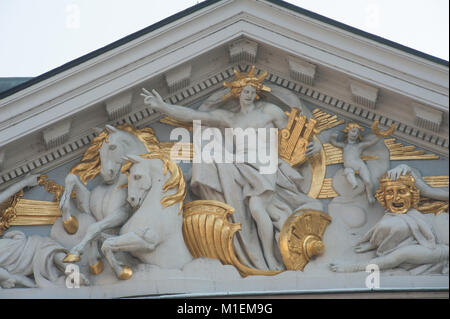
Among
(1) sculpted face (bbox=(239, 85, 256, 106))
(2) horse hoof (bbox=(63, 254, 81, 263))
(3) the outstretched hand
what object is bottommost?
(2) horse hoof (bbox=(63, 254, 81, 263))

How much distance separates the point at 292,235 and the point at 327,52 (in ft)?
6.40

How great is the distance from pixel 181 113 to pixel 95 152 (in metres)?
0.97

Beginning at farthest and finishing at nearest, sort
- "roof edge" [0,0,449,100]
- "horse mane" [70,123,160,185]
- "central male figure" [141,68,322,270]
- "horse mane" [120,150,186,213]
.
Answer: "horse mane" [70,123,160,185], "roof edge" [0,0,449,100], "horse mane" [120,150,186,213], "central male figure" [141,68,322,270]

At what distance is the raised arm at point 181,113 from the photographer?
10.3m

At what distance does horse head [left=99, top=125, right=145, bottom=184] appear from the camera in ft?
33.6

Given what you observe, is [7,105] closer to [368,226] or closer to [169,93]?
[169,93]

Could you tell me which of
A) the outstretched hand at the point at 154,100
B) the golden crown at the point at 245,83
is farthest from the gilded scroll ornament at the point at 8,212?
the golden crown at the point at 245,83

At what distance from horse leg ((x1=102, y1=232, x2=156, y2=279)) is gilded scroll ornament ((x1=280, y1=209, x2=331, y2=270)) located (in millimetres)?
1258

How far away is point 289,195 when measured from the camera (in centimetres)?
1002

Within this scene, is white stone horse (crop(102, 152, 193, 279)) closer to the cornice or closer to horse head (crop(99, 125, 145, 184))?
horse head (crop(99, 125, 145, 184))

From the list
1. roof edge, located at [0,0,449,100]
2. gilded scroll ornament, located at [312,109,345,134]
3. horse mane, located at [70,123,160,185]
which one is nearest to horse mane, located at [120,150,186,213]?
horse mane, located at [70,123,160,185]

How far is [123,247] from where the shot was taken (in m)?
9.58

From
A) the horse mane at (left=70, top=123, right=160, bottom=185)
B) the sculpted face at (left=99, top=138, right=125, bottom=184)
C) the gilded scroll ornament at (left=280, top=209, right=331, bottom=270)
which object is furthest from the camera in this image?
the horse mane at (left=70, top=123, right=160, bottom=185)

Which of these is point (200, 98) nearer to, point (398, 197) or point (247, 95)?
point (247, 95)
